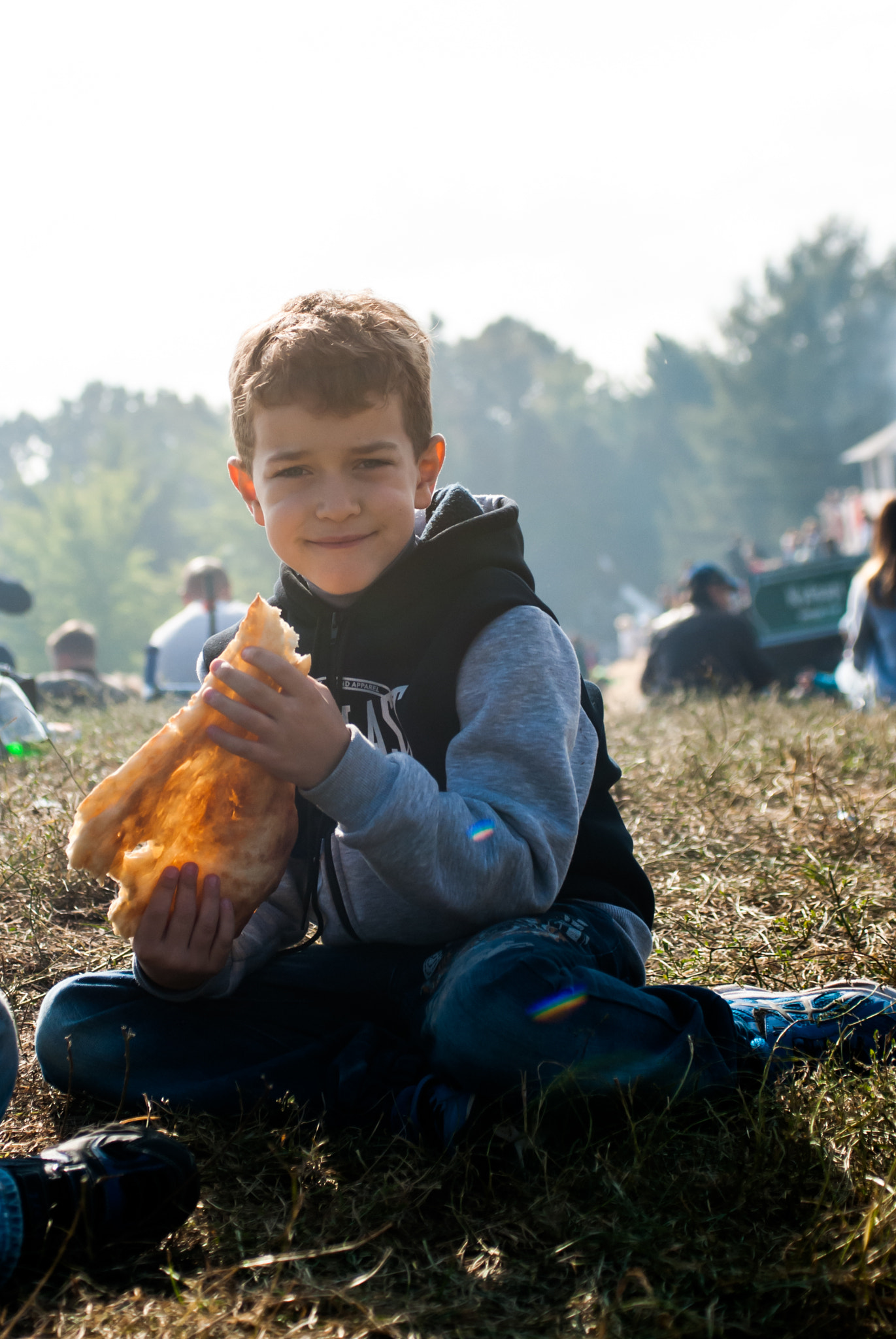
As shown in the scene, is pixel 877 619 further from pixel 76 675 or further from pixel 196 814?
pixel 76 675

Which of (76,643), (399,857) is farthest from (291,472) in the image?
(76,643)

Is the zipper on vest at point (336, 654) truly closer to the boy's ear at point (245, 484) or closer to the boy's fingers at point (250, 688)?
the boy's ear at point (245, 484)

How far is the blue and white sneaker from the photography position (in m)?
1.98

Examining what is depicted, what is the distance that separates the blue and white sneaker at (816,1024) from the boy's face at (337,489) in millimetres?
1209

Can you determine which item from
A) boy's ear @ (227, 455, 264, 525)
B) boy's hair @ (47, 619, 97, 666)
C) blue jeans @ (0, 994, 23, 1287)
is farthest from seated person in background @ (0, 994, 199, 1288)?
boy's hair @ (47, 619, 97, 666)

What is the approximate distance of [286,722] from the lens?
1.75 metres

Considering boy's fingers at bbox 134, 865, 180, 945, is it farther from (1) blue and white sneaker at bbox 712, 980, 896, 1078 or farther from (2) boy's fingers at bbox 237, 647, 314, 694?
(1) blue and white sneaker at bbox 712, 980, 896, 1078

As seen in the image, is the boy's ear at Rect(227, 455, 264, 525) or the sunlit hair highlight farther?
the sunlit hair highlight

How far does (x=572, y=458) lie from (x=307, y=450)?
73.0 metres

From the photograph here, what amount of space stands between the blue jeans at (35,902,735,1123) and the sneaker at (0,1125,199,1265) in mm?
325

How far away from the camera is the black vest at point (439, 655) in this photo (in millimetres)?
2160

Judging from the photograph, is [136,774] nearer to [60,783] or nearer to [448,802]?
[448,802]

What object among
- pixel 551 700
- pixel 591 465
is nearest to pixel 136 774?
pixel 551 700

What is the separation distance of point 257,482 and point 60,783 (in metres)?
2.16
